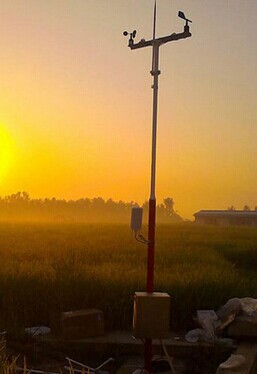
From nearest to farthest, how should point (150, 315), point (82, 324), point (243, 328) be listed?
point (150, 315) → point (243, 328) → point (82, 324)

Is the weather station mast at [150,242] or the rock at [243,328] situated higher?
the weather station mast at [150,242]

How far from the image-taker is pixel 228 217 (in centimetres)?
8056

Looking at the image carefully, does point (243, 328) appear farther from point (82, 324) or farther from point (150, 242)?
point (82, 324)

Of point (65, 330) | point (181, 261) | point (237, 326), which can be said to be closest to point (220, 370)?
point (237, 326)

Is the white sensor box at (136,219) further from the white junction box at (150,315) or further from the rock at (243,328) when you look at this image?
the rock at (243,328)

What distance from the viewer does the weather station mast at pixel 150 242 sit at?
631 cm

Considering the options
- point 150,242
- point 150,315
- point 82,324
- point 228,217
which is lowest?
point 82,324

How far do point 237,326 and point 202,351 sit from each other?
608 mm

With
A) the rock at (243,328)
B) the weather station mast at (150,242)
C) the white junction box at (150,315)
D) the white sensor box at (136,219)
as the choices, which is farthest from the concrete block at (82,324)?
the rock at (243,328)

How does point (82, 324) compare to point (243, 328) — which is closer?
point (243, 328)

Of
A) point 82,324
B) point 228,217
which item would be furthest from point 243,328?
point 228,217

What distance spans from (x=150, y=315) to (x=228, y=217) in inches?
2977

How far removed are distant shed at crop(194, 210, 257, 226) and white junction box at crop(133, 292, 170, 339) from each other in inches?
2826

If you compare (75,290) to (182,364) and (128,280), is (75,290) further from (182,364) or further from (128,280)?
(182,364)
